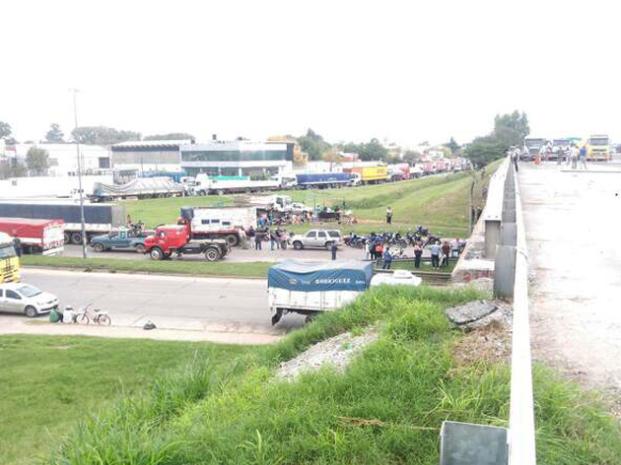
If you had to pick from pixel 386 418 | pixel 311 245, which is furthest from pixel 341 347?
pixel 311 245

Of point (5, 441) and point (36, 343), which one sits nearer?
point (5, 441)

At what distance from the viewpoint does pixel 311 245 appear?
125 feet

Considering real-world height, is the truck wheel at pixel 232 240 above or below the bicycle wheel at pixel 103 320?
above

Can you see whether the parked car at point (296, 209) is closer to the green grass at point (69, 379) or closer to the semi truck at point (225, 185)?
the semi truck at point (225, 185)

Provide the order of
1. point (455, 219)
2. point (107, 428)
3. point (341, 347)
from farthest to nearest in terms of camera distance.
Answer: point (455, 219) < point (341, 347) < point (107, 428)

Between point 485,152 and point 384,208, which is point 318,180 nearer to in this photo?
point 485,152

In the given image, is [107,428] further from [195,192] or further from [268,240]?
[195,192]

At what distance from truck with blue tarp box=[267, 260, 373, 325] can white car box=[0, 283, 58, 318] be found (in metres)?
9.29

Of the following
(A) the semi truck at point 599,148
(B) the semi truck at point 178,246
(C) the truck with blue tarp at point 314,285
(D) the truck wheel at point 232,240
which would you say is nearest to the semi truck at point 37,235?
(B) the semi truck at point 178,246

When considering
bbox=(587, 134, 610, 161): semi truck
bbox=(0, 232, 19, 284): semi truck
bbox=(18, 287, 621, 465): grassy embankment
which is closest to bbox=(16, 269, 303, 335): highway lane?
bbox=(0, 232, 19, 284): semi truck

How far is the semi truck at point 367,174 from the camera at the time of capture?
9250 centimetres

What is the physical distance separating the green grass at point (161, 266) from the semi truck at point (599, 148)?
39.8 metres

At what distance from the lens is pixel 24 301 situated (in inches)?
909

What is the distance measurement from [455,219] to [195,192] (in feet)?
133
